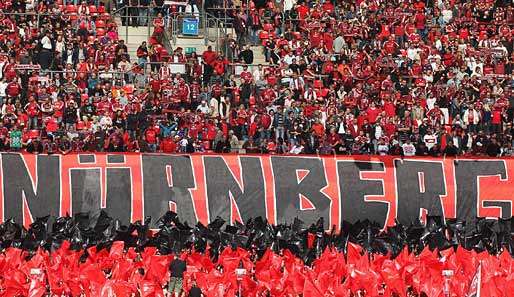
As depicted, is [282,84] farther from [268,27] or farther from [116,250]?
[116,250]

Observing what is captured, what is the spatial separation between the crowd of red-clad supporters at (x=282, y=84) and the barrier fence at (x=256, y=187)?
107 centimetres

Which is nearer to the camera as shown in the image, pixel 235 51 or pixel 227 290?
pixel 227 290

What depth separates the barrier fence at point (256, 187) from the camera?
25406 millimetres

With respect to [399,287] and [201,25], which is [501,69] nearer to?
[201,25]

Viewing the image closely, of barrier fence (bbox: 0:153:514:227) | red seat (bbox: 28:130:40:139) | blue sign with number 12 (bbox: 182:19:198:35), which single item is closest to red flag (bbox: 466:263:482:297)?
barrier fence (bbox: 0:153:514:227)

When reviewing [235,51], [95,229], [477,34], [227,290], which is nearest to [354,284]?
[227,290]

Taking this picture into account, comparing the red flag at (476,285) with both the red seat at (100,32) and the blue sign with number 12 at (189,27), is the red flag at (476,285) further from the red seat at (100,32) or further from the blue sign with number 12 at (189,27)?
the blue sign with number 12 at (189,27)

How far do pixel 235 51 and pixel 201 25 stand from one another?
5.04 feet

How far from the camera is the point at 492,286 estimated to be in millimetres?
18188

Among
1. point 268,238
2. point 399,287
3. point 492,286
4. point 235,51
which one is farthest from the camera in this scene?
point 235,51

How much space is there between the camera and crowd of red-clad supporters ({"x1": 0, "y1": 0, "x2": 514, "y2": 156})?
2897 cm

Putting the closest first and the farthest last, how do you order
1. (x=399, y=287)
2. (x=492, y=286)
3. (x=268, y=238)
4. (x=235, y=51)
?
(x=492, y=286) → (x=399, y=287) → (x=268, y=238) → (x=235, y=51)

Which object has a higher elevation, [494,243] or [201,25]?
[201,25]

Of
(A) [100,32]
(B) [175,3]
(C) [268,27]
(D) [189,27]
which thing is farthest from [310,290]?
(B) [175,3]
